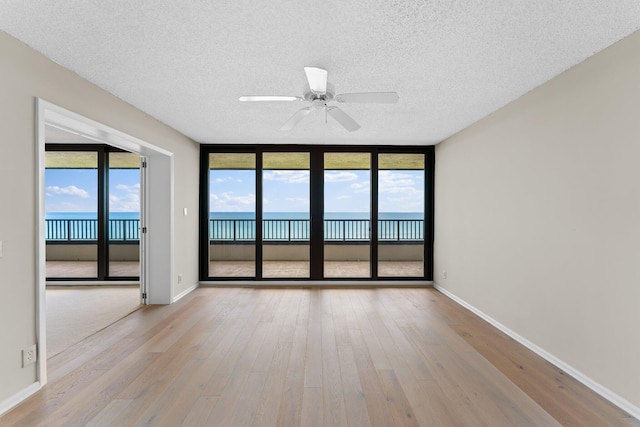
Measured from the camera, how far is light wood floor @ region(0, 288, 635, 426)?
6.56 ft

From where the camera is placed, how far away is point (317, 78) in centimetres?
237

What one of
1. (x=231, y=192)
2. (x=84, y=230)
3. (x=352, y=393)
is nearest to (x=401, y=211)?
(x=231, y=192)

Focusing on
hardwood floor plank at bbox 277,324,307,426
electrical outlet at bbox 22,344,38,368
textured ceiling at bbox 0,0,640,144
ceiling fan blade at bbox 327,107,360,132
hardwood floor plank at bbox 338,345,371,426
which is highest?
textured ceiling at bbox 0,0,640,144

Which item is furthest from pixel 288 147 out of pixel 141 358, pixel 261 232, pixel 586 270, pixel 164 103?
pixel 586 270

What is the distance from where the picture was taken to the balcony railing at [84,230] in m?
7.12

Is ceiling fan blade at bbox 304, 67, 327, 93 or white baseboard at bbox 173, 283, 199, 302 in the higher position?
ceiling fan blade at bbox 304, 67, 327, 93

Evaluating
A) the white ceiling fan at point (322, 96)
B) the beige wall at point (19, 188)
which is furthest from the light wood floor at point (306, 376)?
the white ceiling fan at point (322, 96)

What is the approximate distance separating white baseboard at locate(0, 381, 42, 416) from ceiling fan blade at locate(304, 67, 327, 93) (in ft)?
9.67

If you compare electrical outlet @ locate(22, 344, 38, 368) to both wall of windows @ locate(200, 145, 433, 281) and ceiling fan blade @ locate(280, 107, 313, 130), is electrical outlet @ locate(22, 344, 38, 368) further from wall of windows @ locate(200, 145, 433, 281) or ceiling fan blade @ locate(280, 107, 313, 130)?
wall of windows @ locate(200, 145, 433, 281)

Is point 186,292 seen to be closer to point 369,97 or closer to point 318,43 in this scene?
point 369,97

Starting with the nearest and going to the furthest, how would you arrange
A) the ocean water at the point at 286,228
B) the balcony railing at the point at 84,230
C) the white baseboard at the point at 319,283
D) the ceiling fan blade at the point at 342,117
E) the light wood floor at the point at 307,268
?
the ceiling fan blade at the point at 342,117, the white baseboard at the point at 319,283, the light wood floor at the point at 307,268, the balcony railing at the point at 84,230, the ocean water at the point at 286,228

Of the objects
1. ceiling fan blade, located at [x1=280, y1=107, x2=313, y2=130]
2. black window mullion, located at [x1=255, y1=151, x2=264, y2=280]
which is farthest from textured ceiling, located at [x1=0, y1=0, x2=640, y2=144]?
black window mullion, located at [x1=255, y1=151, x2=264, y2=280]

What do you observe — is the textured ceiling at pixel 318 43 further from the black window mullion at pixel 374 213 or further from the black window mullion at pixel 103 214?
the black window mullion at pixel 103 214

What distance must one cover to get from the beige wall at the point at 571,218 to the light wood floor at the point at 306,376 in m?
0.31
